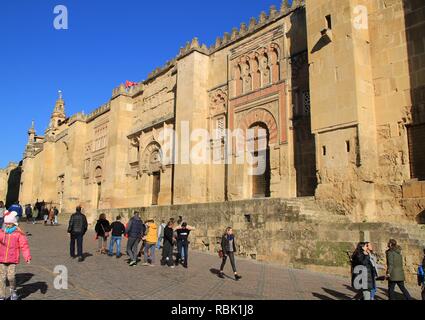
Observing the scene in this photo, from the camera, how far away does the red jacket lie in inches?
210

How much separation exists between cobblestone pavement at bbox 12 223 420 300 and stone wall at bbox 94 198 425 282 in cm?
46

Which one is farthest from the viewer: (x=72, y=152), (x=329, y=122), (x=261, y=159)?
(x=72, y=152)

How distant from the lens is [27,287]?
6.46 meters

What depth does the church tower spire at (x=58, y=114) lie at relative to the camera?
43638mm

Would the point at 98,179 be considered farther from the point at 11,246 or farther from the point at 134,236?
the point at 11,246

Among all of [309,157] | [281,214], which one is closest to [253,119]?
[309,157]

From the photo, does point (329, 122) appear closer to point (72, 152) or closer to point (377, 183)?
point (377, 183)

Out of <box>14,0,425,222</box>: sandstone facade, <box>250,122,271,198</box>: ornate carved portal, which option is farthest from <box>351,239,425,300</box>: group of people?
<box>250,122,271,198</box>: ornate carved portal

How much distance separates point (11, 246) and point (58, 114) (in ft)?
139

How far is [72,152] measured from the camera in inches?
1145

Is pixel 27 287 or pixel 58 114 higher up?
pixel 58 114

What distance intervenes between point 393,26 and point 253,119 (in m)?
5.97

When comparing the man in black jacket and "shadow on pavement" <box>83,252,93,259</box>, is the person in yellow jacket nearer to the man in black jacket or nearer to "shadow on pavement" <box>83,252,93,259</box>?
the man in black jacket

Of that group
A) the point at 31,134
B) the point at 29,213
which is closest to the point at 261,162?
the point at 29,213
